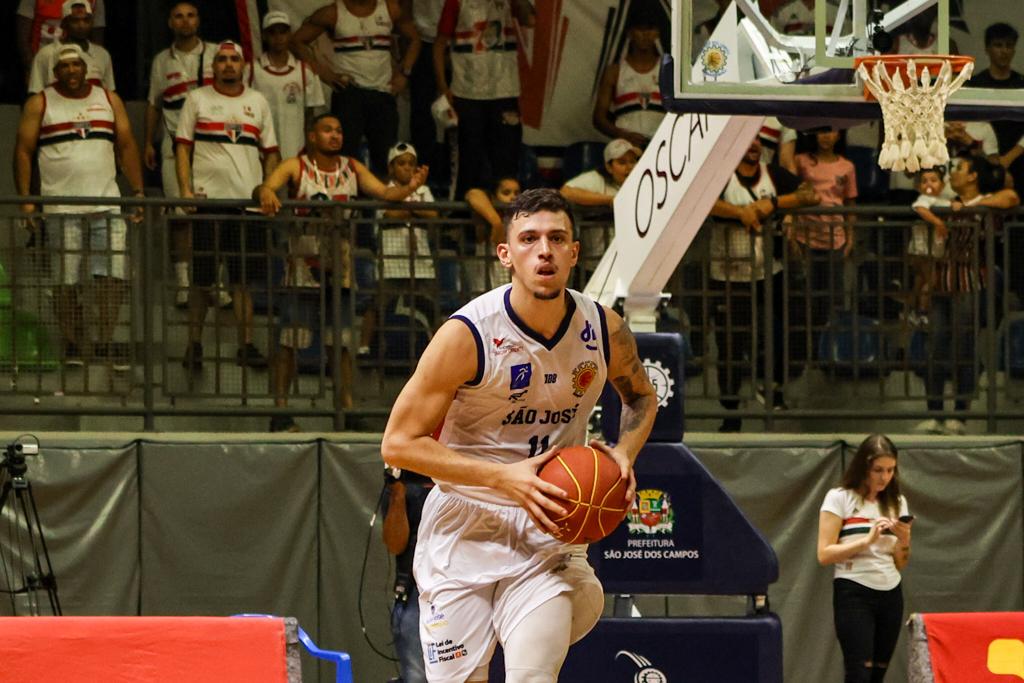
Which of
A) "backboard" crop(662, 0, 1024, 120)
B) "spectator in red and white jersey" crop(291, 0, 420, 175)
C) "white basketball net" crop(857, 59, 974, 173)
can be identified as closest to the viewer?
"white basketball net" crop(857, 59, 974, 173)

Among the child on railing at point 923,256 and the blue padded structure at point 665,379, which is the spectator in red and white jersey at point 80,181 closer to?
the blue padded structure at point 665,379

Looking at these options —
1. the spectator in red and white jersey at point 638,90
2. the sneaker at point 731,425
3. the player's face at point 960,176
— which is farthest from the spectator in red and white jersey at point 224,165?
the player's face at point 960,176

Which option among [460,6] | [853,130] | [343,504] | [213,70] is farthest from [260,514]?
[853,130]

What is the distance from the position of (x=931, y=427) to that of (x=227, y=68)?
19.9ft

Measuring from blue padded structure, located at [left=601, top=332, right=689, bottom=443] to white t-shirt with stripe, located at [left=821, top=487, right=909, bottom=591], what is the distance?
2.05 m

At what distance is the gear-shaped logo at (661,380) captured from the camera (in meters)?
7.76

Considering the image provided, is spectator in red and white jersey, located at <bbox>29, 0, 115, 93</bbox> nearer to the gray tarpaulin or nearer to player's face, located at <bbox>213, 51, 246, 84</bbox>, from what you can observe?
player's face, located at <bbox>213, 51, 246, 84</bbox>

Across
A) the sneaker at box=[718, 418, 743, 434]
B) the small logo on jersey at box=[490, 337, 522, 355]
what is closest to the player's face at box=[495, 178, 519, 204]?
the sneaker at box=[718, 418, 743, 434]

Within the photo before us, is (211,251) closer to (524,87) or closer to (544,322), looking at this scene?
(524,87)

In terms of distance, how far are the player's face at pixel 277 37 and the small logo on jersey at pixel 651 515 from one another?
244 inches

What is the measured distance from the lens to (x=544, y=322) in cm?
568

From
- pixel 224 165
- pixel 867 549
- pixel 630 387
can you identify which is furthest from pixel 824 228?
pixel 630 387

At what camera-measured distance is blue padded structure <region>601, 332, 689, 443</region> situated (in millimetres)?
7770

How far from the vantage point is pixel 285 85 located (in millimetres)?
12570
